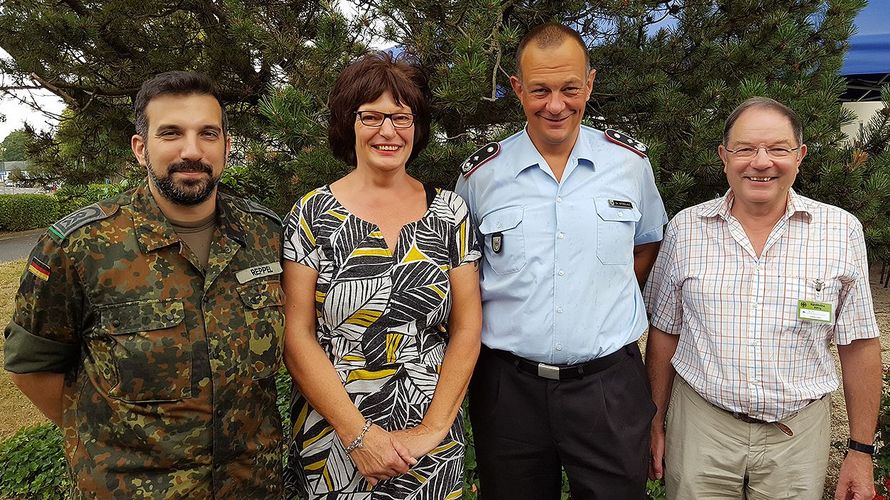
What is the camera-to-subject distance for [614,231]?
195cm

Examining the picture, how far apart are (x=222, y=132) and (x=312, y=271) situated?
0.49m

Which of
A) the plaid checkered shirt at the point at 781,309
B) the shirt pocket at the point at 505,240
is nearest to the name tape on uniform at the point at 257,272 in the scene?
the shirt pocket at the point at 505,240

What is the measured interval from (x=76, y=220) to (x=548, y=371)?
1427 mm

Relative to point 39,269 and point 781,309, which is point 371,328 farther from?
point 781,309

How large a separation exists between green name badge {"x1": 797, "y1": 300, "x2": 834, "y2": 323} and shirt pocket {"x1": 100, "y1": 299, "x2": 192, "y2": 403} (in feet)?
5.92

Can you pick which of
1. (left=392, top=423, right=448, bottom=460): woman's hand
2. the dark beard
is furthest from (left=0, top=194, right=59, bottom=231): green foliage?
(left=392, top=423, right=448, bottom=460): woman's hand

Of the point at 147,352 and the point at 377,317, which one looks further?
the point at 377,317

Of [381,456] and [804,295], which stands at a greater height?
[804,295]

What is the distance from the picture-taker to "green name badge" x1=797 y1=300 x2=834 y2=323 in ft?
5.93

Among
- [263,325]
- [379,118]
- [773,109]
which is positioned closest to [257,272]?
[263,325]

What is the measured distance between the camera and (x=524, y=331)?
6.30 feet

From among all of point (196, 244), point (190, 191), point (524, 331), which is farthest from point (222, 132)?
point (524, 331)

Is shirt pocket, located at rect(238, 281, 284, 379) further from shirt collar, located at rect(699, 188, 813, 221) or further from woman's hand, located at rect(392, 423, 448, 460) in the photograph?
shirt collar, located at rect(699, 188, 813, 221)

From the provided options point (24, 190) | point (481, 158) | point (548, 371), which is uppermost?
point (24, 190)
